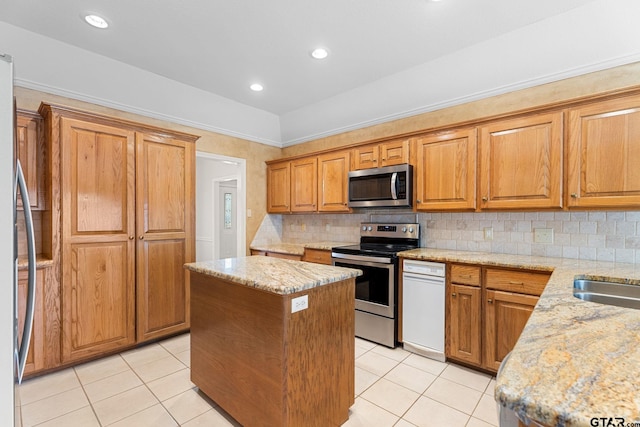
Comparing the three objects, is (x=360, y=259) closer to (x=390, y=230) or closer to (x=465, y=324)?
(x=390, y=230)

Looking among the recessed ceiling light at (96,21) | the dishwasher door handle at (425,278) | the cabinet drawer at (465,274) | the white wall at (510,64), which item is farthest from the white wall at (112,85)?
the cabinet drawer at (465,274)

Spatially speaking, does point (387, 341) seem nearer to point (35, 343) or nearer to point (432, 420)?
point (432, 420)

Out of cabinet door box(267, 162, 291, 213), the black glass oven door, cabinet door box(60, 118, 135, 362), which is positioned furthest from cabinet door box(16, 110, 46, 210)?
the black glass oven door

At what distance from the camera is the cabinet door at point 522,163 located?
234 centimetres

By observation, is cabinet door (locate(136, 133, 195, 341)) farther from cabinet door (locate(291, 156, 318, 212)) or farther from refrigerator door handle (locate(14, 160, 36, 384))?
refrigerator door handle (locate(14, 160, 36, 384))

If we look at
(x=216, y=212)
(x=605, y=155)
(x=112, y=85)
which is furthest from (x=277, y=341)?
(x=216, y=212)

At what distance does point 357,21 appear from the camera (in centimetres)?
237

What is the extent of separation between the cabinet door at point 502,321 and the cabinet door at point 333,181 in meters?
1.88

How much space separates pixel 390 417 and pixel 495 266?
4.51 feet

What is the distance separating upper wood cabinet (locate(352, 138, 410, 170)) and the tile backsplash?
617 millimetres

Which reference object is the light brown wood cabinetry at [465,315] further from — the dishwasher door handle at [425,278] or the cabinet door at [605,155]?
the cabinet door at [605,155]

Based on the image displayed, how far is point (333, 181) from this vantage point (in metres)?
3.84

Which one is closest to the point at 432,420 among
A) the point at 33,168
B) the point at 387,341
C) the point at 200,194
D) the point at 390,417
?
the point at 390,417

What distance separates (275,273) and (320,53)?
216 centimetres
